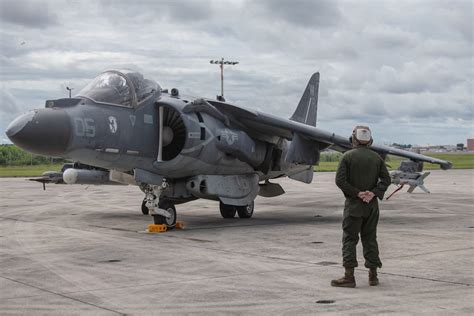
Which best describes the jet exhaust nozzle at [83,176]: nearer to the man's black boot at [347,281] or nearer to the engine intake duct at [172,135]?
the engine intake duct at [172,135]

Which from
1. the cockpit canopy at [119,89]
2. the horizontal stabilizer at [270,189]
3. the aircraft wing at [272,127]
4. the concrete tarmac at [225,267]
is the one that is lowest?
the concrete tarmac at [225,267]

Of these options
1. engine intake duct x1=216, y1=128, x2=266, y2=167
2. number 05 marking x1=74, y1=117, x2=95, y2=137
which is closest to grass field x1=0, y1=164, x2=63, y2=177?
engine intake duct x1=216, y1=128, x2=266, y2=167

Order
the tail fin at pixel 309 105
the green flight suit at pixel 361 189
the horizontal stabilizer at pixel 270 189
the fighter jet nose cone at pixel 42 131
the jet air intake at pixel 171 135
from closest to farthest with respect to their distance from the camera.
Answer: the green flight suit at pixel 361 189, the fighter jet nose cone at pixel 42 131, the jet air intake at pixel 171 135, the horizontal stabilizer at pixel 270 189, the tail fin at pixel 309 105

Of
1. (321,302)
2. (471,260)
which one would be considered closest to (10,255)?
(321,302)

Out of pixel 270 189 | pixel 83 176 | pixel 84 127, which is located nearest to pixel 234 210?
pixel 270 189

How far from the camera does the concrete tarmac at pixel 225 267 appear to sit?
6.18 meters

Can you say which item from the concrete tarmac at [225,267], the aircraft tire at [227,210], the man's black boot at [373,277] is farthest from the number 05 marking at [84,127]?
the man's black boot at [373,277]

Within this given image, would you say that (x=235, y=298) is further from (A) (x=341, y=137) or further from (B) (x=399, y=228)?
(A) (x=341, y=137)

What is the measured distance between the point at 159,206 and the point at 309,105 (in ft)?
29.4

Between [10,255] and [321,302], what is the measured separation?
5.64 metres

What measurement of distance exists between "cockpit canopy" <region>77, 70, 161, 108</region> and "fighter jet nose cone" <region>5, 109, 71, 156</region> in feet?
4.03

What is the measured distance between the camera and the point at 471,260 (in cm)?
884

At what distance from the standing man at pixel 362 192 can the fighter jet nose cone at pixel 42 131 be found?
565cm

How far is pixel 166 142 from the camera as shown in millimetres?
13906
